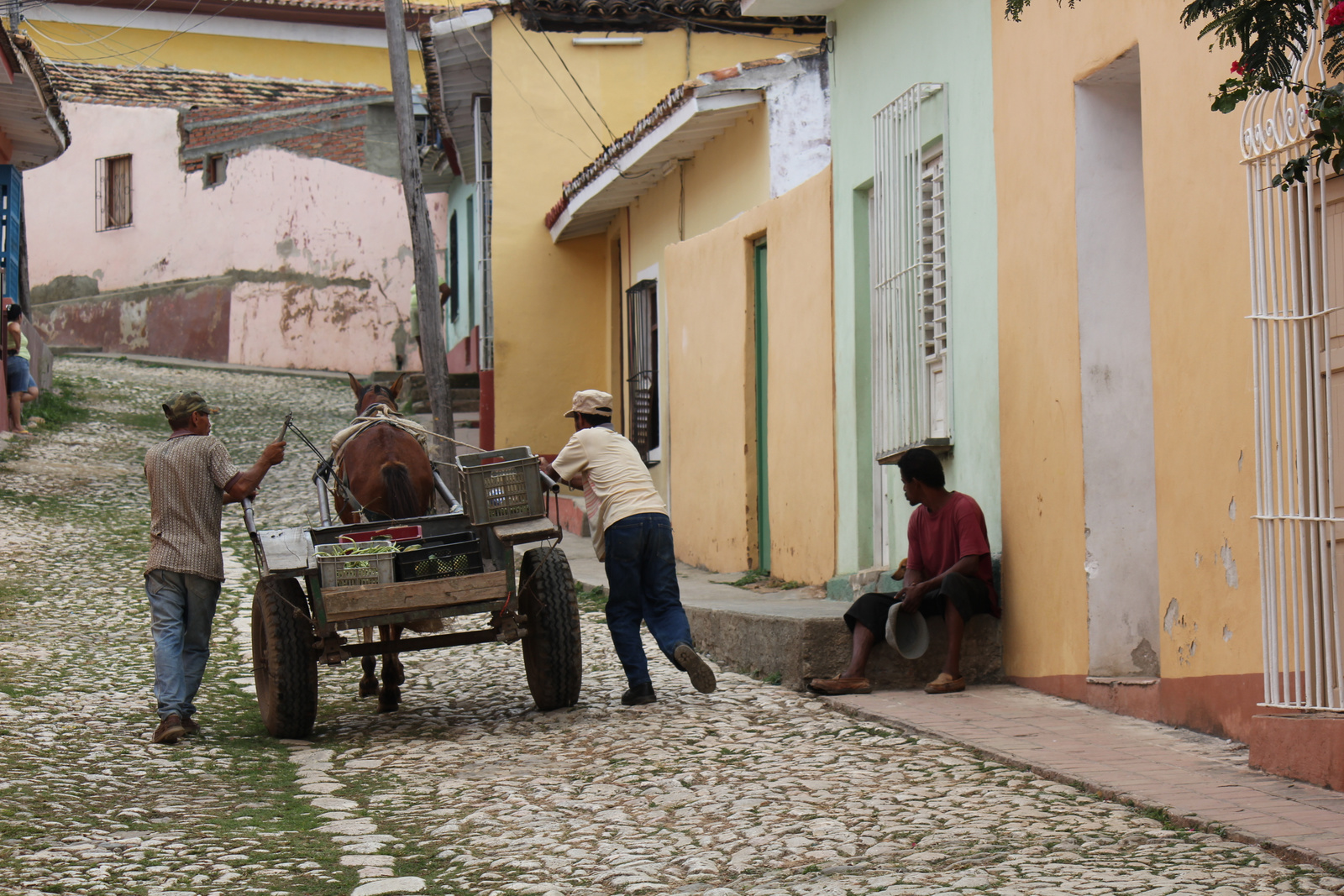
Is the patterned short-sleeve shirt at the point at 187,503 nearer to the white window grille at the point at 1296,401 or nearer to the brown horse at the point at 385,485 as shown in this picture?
the brown horse at the point at 385,485

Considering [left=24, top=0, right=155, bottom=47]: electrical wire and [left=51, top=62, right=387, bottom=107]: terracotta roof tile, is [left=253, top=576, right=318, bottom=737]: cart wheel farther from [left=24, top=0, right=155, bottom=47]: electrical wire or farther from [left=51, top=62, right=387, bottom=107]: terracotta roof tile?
[left=24, top=0, right=155, bottom=47]: electrical wire

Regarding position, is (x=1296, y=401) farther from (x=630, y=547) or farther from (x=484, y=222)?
(x=484, y=222)

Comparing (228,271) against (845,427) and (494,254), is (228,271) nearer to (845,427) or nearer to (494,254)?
(494,254)

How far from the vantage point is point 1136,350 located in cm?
Result: 739

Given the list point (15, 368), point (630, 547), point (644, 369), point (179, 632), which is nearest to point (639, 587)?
point (630, 547)

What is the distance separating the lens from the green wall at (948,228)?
8469 millimetres

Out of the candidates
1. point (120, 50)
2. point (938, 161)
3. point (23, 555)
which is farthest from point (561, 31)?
point (120, 50)

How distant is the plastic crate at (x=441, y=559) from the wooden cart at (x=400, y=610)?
0.12m

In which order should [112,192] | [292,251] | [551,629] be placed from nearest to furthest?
[551,629]
[292,251]
[112,192]

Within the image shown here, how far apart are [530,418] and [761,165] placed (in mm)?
6287

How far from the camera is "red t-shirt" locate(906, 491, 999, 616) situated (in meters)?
7.89

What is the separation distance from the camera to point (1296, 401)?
561cm

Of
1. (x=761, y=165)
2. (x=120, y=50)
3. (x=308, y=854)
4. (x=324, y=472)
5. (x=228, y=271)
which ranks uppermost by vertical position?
(x=120, y=50)

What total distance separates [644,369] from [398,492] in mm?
8508
